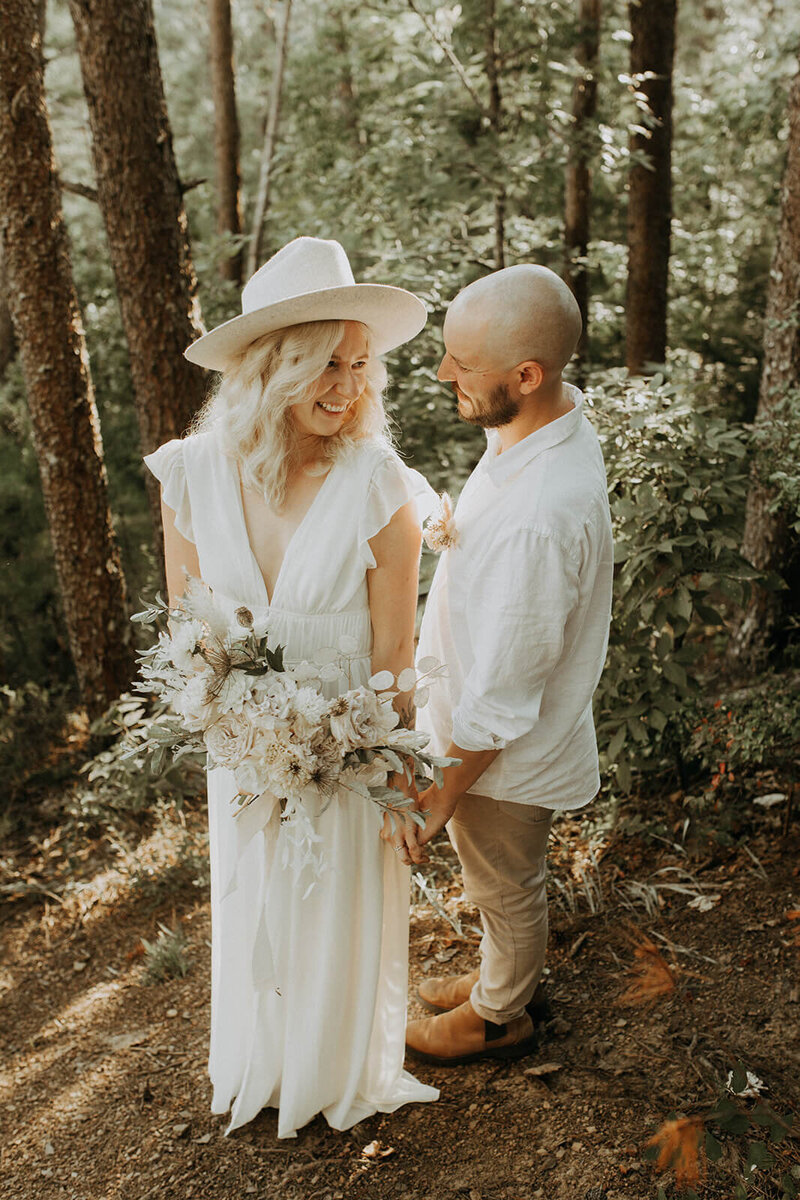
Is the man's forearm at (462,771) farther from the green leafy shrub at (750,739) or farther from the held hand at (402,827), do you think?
the green leafy shrub at (750,739)

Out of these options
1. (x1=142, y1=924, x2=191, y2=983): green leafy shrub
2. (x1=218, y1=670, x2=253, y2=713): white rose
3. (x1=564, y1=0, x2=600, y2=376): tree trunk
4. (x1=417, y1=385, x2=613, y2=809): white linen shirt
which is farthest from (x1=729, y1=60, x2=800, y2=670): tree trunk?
(x1=142, y1=924, x2=191, y2=983): green leafy shrub

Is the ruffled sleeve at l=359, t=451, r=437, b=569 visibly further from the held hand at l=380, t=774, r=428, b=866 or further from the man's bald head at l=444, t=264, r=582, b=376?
the held hand at l=380, t=774, r=428, b=866

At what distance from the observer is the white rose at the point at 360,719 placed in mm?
1787

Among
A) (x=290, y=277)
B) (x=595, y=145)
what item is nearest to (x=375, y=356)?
(x=290, y=277)

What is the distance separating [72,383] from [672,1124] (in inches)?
171

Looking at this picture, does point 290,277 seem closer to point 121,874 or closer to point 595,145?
point 121,874

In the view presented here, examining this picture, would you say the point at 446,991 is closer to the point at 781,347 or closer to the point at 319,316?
the point at 319,316

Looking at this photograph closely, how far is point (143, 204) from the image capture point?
13.6ft

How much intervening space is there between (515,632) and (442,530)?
1.21 ft

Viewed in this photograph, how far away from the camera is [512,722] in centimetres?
196

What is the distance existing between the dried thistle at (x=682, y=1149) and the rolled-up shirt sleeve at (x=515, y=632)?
42.9 inches

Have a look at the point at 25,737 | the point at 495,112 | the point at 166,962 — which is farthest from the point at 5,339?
→ the point at 166,962

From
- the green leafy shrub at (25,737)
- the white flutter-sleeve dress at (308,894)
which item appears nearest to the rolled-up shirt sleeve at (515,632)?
the white flutter-sleeve dress at (308,894)

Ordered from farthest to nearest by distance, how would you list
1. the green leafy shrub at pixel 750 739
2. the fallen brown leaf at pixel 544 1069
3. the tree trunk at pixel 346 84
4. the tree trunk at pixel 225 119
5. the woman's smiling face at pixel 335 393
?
1. the tree trunk at pixel 346 84
2. the tree trunk at pixel 225 119
3. the green leafy shrub at pixel 750 739
4. the fallen brown leaf at pixel 544 1069
5. the woman's smiling face at pixel 335 393
